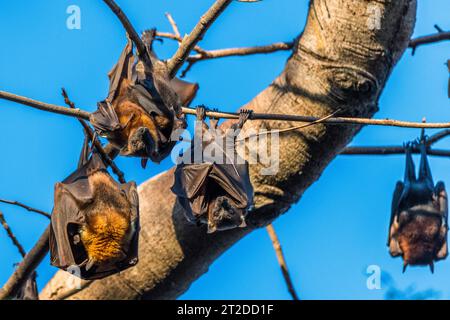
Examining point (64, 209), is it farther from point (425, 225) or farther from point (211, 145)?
point (425, 225)

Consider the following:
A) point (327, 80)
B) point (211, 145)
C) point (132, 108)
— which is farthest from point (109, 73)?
point (327, 80)

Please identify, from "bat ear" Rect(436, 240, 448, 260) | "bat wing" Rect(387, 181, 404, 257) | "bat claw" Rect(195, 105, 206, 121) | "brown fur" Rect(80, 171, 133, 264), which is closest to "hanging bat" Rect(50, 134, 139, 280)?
"brown fur" Rect(80, 171, 133, 264)

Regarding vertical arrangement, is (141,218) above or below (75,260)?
above

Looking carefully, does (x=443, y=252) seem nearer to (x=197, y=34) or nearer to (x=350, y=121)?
(x=350, y=121)

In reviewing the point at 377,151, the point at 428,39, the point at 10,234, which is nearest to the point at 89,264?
the point at 10,234

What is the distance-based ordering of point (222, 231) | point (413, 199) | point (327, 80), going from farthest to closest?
point (413, 199) → point (222, 231) → point (327, 80)

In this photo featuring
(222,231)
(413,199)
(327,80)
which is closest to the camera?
(327,80)
